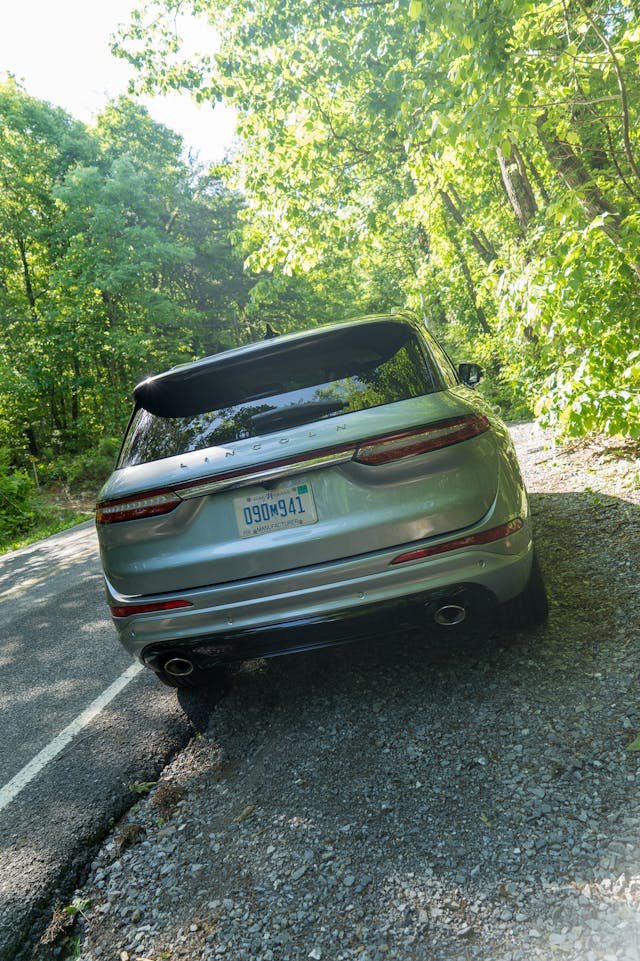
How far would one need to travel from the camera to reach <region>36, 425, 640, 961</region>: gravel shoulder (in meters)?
1.73

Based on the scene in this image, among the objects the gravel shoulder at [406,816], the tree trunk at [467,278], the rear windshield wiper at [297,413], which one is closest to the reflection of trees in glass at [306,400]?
the rear windshield wiper at [297,413]

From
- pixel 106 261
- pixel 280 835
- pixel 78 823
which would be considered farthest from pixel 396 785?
pixel 106 261

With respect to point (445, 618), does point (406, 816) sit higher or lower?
lower

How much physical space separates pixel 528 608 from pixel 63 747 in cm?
254

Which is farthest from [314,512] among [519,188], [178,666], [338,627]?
[519,188]

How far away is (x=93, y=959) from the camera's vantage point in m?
1.89

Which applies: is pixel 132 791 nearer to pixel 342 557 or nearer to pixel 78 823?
pixel 78 823

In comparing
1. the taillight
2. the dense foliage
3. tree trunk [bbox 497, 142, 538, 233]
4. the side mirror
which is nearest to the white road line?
the taillight

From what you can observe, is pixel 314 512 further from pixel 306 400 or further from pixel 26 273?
pixel 26 273

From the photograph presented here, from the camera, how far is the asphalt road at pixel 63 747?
226cm

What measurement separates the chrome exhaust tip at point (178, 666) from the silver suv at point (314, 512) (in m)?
0.01

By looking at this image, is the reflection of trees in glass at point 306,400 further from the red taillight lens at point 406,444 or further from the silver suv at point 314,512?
the red taillight lens at point 406,444

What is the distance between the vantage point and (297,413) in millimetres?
2623

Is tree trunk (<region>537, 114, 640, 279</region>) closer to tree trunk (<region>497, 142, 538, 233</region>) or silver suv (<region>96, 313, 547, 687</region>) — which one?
tree trunk (<region>497, 142, 538, 233</region>)
